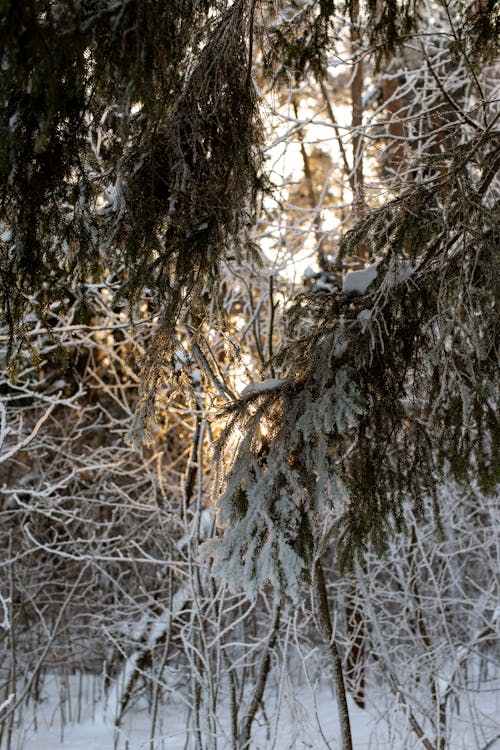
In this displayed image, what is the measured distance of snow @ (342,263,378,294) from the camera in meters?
3.35

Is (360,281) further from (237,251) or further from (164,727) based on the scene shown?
(164,727)

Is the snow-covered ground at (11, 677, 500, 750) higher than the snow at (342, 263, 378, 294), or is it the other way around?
the snow at (342, 263, 378, 294)

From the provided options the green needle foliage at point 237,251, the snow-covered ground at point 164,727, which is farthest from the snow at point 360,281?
the snow-covered ground at point 164,727

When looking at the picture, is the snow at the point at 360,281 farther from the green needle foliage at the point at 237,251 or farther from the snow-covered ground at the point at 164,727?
the snow-covered ground at the point at 164,727

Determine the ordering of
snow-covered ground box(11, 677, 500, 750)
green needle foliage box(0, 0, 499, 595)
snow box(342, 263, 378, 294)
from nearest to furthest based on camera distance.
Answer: green needle foliage box(0, 0, 499, 595) < snow box(342, 263, 378, 294) < snow-covered ground box(11, 677, 500, 750)

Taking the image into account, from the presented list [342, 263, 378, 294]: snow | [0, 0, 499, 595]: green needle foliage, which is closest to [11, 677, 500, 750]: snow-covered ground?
[0, 0, 499, 595]: green needle foliage

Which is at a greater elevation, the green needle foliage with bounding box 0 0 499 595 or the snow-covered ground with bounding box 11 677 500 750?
the green needle foliage with bounding box 0 0 499 595

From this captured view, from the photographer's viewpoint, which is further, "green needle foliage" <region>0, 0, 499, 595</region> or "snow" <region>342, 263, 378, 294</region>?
"snow" <region>342, 263, 378, 294</region>

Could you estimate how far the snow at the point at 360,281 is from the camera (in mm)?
3354

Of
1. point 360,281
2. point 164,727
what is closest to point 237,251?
point 360,281

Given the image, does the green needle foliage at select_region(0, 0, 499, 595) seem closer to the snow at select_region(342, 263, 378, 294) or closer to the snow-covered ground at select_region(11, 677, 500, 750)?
the snow at select_region(342, 263, 378, 294)

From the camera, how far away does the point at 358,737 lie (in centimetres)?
700

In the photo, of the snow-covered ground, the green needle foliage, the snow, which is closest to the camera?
the green needle foliage

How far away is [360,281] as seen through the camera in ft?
11.1
